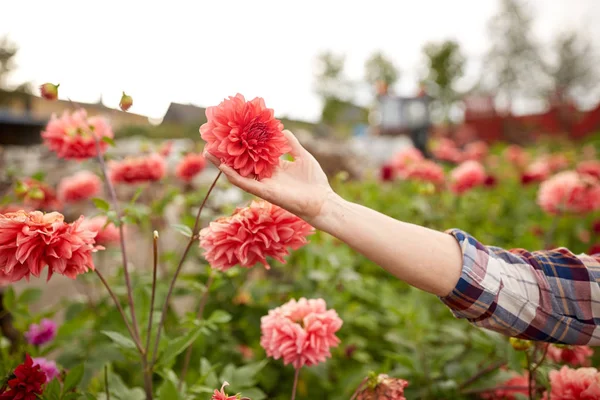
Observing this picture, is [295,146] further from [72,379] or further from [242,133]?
[72,379]

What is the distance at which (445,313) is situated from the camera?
7.47 feet

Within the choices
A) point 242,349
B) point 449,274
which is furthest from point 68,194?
point 449,274

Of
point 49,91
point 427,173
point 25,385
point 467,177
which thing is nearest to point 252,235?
point 25,385

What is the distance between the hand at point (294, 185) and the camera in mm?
761

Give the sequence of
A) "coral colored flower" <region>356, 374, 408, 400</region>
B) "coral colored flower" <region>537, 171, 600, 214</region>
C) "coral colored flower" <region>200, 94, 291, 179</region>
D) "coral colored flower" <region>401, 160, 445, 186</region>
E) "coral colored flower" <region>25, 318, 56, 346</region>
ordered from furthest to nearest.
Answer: "coral colored flower" <region>401, 160, 445, 186</region>
"coral colored flower" <region>537, 171, 600, 214</region>
"coral colored flower" <region>25, 318, 56, 346</region>
"coral colored flower" <region>356, 374, 408, 400</region>
"coral colored flower" <region>200, 94, 291, 179</region>

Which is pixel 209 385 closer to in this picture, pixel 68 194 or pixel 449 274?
pixel 449 274

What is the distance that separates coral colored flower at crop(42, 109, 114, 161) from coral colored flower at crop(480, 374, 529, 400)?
1581 mm

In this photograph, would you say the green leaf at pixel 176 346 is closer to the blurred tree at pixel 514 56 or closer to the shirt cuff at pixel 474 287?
the shirt cuff at pixel 474 287

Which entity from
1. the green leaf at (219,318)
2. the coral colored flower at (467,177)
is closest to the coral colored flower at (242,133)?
the green leaf at (219,318)

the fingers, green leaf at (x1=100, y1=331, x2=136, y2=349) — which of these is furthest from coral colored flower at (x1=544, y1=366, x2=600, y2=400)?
green leaf at (x1=100, y1=331, x2=136, y2=349)

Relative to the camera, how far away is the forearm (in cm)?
79

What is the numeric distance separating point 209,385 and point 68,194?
55.7 inches

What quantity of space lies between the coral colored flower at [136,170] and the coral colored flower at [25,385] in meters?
0.99

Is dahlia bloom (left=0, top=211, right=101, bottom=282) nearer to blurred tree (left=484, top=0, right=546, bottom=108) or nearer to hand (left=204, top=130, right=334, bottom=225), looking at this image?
hand (left=204, top=130, right=334, bottom=225)
